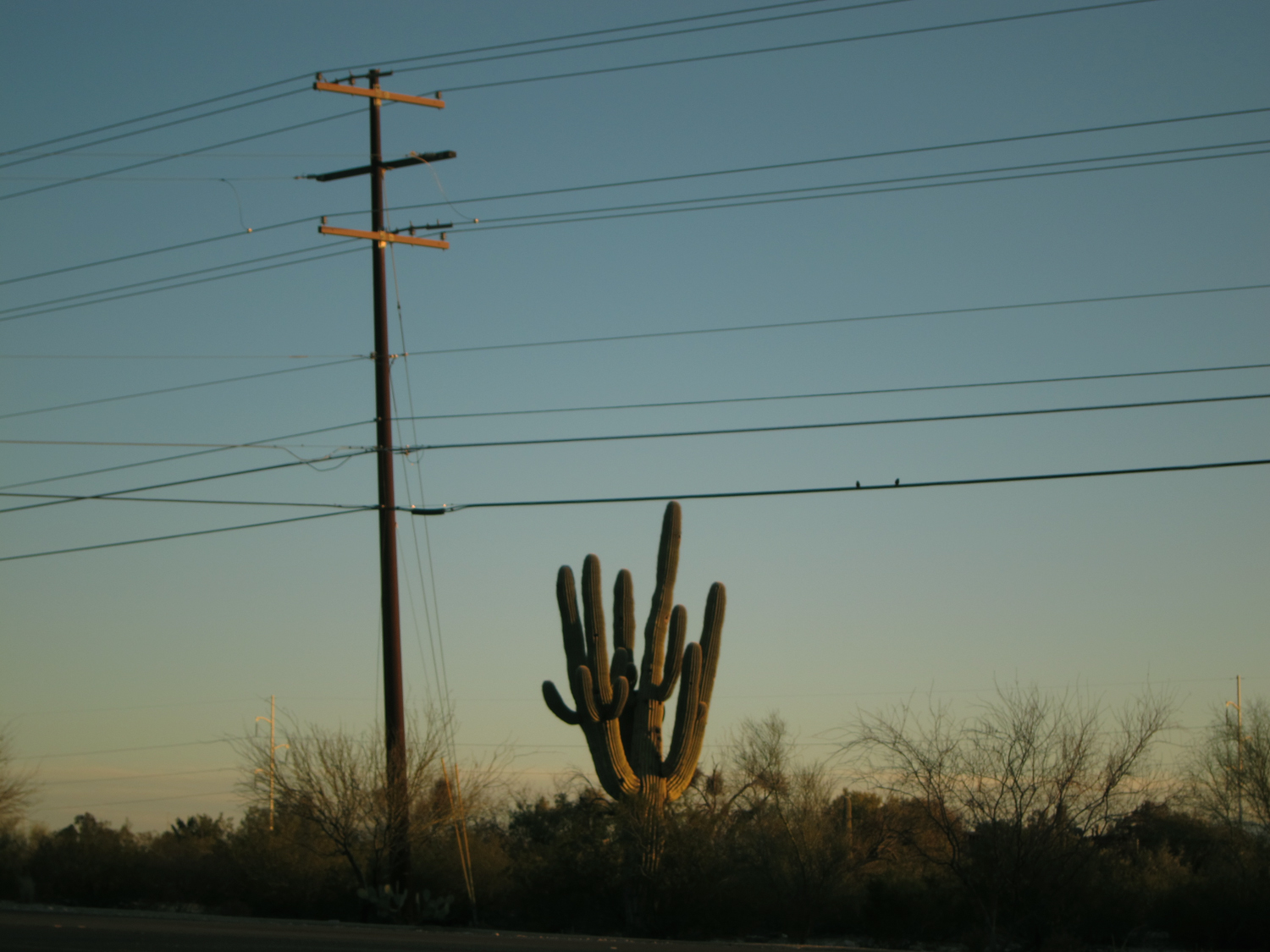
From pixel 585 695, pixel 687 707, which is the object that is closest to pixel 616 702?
pixel 585 695

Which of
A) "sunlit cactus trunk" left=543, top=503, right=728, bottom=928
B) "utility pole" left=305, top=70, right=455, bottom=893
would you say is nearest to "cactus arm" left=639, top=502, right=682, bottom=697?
"sunlit cactus trunk" left=543, top=503, right=728, bottom=928

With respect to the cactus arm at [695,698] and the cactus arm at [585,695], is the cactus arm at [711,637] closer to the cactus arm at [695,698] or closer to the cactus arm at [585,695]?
the cactus arm at [695,698]

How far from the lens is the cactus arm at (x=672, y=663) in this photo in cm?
2466

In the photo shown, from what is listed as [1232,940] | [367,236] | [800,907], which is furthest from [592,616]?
[1232,940]

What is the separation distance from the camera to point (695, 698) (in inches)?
957

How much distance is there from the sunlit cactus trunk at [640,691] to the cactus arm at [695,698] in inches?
0.6

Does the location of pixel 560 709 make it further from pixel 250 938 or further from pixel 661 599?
pixel 250 938

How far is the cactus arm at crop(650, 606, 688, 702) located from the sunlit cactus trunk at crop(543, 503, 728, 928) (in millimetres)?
16

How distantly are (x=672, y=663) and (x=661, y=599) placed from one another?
1.32 metres

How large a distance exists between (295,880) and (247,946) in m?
11.2

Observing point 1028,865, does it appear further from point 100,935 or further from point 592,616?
point 100,935

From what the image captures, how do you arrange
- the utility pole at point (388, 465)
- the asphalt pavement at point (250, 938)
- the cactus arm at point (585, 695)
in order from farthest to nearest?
the cactus arm at point (585, 695), the utility pole at point (388, 465), the asphalt pavement at point (250, 938)

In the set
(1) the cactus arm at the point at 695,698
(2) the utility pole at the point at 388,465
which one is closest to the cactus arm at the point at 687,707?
(1) the cactus arm at the point at 695,698

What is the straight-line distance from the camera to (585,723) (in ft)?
80.1
